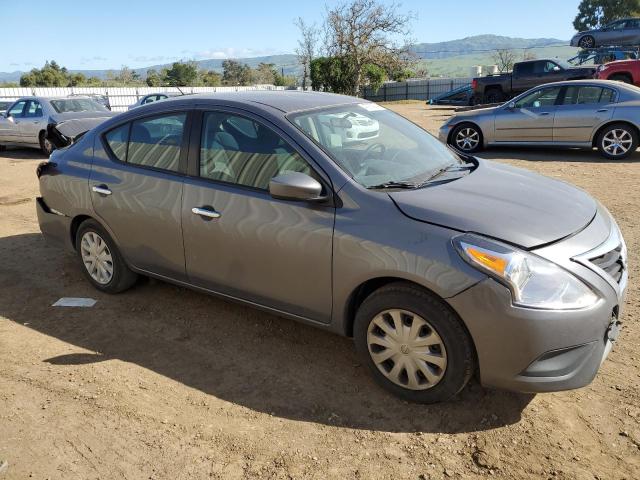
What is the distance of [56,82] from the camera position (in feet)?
178

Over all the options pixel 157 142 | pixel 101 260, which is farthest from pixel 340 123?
pixel 101 260

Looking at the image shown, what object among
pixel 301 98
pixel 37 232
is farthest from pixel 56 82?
pixel 301 98

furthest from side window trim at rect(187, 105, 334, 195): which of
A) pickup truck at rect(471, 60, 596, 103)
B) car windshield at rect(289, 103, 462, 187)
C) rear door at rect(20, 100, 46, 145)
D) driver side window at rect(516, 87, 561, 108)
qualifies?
pickup truck at rect(471, 60, 596, 103)

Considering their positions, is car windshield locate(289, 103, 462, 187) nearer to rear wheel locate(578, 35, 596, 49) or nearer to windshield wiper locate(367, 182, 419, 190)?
windshield wiper locate(367, 182, 419, 190)

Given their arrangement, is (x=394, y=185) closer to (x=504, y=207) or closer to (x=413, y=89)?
(x=504, y=207)

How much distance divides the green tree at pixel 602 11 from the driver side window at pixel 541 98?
59.0 meters

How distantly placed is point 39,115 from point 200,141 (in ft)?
40.0

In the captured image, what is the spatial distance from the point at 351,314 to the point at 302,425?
0.72 metres

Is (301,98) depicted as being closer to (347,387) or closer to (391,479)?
(347,387)

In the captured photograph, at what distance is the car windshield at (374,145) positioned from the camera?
353 cm

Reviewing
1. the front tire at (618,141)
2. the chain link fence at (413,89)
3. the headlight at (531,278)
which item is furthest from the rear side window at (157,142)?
the chain link fence at (413,89)

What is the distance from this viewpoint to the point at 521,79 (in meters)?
22.5

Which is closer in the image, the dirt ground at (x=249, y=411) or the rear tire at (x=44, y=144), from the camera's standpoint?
the dirt ground at (x=249, y=411)

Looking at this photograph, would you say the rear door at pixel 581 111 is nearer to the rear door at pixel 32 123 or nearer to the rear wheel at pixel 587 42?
the rear door at pixel 32 123
